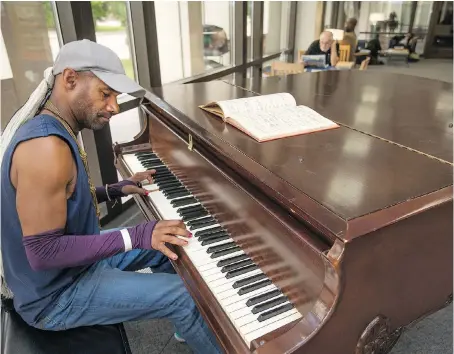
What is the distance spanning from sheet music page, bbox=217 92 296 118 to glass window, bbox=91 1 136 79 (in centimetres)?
143

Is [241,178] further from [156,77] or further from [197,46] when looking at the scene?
[197,46]

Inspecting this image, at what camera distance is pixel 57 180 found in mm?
1021

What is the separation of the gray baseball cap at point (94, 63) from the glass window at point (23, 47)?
48.3 inches

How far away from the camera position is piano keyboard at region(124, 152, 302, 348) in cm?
94

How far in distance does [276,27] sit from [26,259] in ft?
21.8

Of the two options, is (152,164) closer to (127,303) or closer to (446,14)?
(127,303)

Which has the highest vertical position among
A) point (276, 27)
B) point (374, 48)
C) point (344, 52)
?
point (276, 27)

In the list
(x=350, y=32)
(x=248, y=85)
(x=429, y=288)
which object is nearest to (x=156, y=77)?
(x=248, y=85)

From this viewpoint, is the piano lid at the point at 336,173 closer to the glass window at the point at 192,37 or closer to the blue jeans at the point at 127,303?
the blue jeans at the point at 127,303

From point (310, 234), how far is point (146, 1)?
262 centimetres

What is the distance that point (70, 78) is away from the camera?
3.83ft

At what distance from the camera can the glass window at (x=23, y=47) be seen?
2.12 meters

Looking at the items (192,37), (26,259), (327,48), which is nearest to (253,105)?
(26,259)

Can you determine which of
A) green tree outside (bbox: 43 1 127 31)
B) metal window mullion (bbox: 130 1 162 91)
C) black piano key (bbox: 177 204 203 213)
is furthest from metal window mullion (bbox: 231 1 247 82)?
black piano key (bbox: 177 204 203 213)
